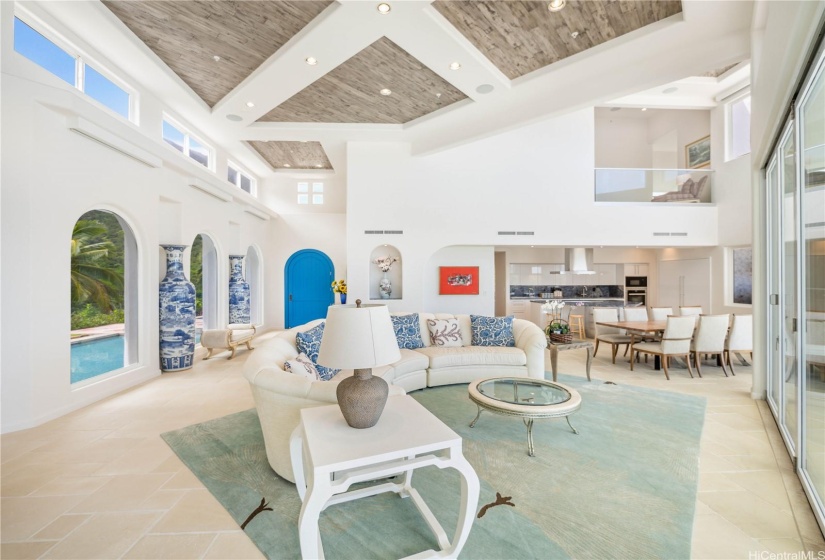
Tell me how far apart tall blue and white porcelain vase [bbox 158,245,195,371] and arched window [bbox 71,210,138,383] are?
1.23 ft

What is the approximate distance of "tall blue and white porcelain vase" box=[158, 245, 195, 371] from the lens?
504 centimetres

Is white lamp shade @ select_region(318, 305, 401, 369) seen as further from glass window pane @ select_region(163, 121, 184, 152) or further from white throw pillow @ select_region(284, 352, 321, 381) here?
glass window pane @ select_region(163, 121, 184, 152)

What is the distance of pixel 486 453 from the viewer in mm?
2781

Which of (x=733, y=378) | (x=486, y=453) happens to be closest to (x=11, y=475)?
(x=486, y=453)

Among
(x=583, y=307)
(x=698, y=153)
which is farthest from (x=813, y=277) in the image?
(x=698, y=153)

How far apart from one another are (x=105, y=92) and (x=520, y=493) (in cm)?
581

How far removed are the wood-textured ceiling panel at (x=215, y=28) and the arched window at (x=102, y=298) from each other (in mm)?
2072

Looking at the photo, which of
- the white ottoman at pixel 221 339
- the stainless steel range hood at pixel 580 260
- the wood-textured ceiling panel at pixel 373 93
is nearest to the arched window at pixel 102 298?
the white ottoman at pixel 221 339

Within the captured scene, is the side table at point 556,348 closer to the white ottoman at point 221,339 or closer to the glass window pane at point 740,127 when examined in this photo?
the white ottoman at point 221,339

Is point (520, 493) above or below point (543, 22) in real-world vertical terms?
below

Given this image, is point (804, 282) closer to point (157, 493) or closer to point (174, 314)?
point (157, 493)

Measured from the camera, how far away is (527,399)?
3092mm

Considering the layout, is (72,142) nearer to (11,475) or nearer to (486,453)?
(11,475)

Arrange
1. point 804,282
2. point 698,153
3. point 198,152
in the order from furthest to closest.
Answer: point 698,153, point 198,152, point 804,282
